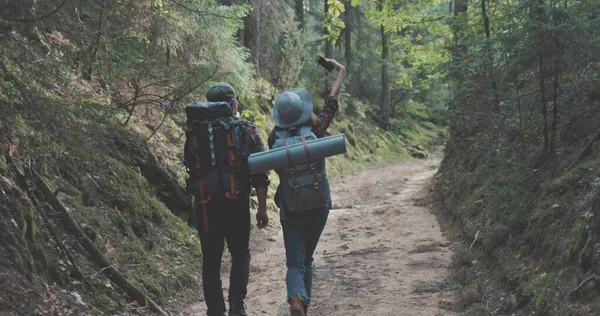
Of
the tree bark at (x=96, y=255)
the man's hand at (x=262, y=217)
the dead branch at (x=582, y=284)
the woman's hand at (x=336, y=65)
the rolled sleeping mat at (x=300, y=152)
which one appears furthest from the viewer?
the tree bark at (x=96, y=255)

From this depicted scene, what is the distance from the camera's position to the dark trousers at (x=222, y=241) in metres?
Answer: 5.07

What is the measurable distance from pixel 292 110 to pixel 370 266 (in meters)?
3.80

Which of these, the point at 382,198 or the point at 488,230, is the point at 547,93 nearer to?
the point at 488,230

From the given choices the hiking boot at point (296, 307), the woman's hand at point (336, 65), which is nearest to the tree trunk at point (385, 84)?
the woman's hand at point (336, 65)

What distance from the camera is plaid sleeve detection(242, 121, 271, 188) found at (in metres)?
5.08

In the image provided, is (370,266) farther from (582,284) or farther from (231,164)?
(582,284)

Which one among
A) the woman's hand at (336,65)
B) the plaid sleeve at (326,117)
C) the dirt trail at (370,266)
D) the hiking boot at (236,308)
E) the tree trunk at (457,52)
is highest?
the tree trunk at (457,52)

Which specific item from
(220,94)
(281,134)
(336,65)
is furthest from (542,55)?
(220,94)

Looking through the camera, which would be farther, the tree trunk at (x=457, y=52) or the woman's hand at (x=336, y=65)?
the tree trunk at (x=457, y=52)

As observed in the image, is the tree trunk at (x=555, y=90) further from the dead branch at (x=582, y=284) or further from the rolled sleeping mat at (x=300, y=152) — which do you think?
the rolled sleeping mat at (x=300, y=152)

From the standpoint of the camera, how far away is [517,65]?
6660mm

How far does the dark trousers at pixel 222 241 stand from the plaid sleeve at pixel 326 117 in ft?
2.91

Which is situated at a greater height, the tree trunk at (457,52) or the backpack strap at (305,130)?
the tree trunk at (457,52)

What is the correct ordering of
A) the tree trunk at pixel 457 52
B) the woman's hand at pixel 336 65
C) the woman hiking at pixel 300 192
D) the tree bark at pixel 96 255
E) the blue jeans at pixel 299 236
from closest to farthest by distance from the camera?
the woman hiking at pixel 300 192, the blue jeans at pixel 299 236, the woman's hand at pixel 336 65, the tree bark at pixel 96 255, the tree trunk at pixel 457 52
